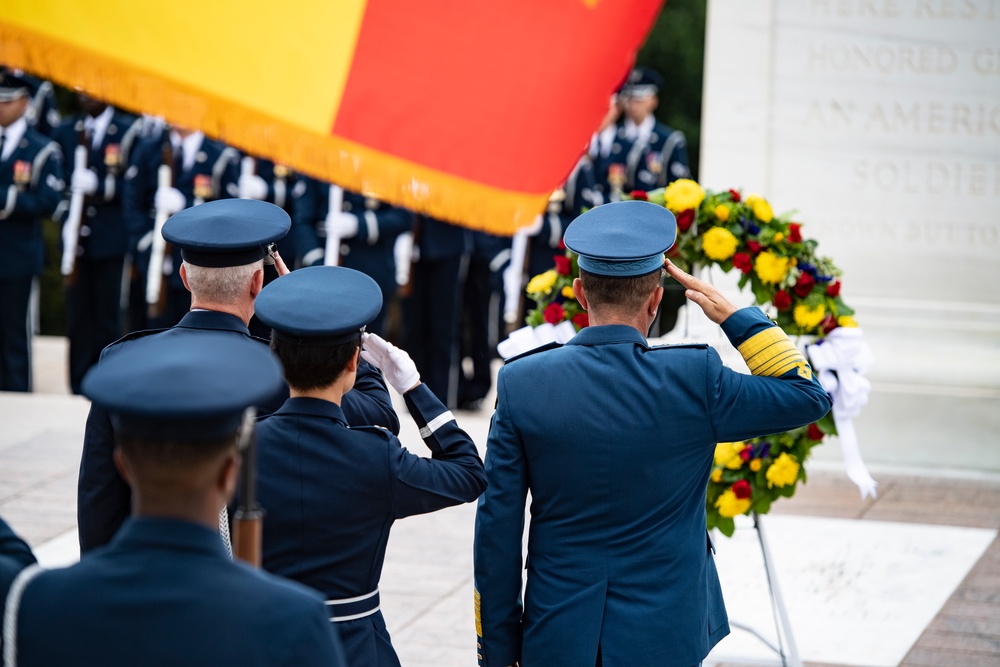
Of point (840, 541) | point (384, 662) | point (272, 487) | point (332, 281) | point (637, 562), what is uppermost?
point (332, 281)

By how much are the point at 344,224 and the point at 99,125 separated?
7.82 feet

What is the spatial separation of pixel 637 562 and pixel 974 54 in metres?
5.20

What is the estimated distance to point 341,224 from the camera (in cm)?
866

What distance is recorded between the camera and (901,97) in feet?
23.4

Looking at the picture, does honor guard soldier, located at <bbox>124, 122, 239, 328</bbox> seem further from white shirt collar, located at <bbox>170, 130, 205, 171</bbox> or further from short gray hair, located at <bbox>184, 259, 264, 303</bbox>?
short gray hair, located at <bbox>184, 259, 264, 303</bbox>

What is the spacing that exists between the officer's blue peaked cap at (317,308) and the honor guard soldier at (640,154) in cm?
737

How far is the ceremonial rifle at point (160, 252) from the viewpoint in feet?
29.6

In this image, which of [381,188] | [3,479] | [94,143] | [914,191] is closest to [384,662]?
[381,188]

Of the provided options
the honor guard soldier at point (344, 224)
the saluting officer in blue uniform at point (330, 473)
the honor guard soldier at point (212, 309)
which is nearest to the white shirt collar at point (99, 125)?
the honor guard soldier at point (344, 224)

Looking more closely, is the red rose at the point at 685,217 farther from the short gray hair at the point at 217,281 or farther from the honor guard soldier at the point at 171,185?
the honor guard soldier at the point at 171,185

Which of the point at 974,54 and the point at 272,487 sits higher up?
the point at 974,54

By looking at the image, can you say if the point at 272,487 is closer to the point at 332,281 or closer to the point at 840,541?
the point at 332,281

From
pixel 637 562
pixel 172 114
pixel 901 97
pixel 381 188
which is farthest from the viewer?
pixel 901 97

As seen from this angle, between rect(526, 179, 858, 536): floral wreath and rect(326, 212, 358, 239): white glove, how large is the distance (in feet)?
14.9
